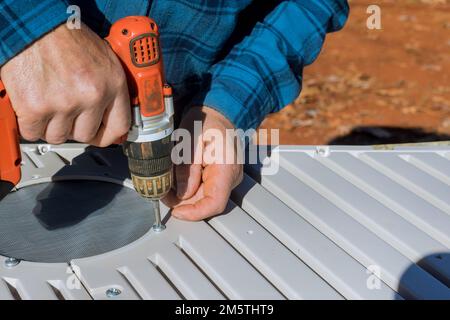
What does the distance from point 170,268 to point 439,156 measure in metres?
Answer: 0.79

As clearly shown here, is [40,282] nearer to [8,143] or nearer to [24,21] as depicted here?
[8,143]

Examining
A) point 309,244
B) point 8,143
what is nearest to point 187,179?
point 309,244

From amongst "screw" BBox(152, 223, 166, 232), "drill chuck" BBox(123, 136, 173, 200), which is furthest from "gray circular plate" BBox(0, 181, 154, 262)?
"drill chuck" BBox(123, 136, 173, 200)

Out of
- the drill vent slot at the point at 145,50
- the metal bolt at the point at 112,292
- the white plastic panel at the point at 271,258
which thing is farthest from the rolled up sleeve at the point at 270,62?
the metal bolt at the point at 112,292

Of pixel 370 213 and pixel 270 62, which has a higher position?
pixel 270 62

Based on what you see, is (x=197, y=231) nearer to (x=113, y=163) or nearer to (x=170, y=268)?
(x=170, y=268)

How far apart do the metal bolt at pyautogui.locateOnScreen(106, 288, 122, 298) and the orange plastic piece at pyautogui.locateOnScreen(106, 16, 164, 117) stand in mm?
327

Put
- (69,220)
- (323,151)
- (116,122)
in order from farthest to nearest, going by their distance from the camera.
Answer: (323,151) → (69,220) → (116,122)

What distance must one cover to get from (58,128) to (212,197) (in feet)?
1.26

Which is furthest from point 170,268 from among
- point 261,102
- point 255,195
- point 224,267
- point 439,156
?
point 439,156

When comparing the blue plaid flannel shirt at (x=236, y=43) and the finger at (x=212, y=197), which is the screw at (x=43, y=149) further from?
the finger at (x=212, y=197)

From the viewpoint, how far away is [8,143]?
1228mm

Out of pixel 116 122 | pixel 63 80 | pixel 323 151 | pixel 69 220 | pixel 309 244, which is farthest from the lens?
pixel 323 151

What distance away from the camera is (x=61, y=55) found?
1.10 metres
